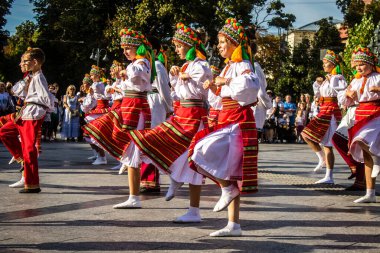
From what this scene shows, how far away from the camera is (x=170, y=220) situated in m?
7.00

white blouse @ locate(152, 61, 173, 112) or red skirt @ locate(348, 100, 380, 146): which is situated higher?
white blouse @ locate(152, 61, 173, 112)

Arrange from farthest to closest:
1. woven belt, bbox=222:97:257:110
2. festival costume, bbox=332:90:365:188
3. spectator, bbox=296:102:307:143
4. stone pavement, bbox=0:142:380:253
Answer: spectator, bbox=296:102:307:143, festival costume, bbox=332:90:365:188, woven belt, bbox=222:97:257:110, stone pavement, bbox=0:142:380:253

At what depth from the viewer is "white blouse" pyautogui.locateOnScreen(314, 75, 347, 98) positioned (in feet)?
35.5

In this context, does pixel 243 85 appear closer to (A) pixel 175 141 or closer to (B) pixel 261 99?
(A) pixel 175 141

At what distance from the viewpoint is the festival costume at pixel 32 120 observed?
29.4ft

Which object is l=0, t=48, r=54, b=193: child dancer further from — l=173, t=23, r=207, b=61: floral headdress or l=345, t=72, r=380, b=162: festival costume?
l=345, t=72, r=380, b=162: festival costume

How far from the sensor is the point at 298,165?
14.4 m

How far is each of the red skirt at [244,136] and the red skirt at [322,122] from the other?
5.01 m

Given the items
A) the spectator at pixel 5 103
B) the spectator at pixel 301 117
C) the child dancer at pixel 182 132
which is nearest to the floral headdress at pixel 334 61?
the child dancer at pixel 182 132

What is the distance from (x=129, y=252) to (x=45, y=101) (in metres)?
4.15

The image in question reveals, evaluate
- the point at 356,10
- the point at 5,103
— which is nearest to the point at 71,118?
the point at 5,103

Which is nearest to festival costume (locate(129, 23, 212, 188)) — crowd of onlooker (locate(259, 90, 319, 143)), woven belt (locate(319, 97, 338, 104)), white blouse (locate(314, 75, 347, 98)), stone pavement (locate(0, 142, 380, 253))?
stone pavement (locate(0, 142, 380, 253))

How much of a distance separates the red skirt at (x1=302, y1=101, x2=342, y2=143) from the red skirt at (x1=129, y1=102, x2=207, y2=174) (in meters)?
4.26

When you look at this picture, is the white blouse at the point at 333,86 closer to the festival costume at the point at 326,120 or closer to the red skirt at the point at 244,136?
the festival costume at the point at 326,120
